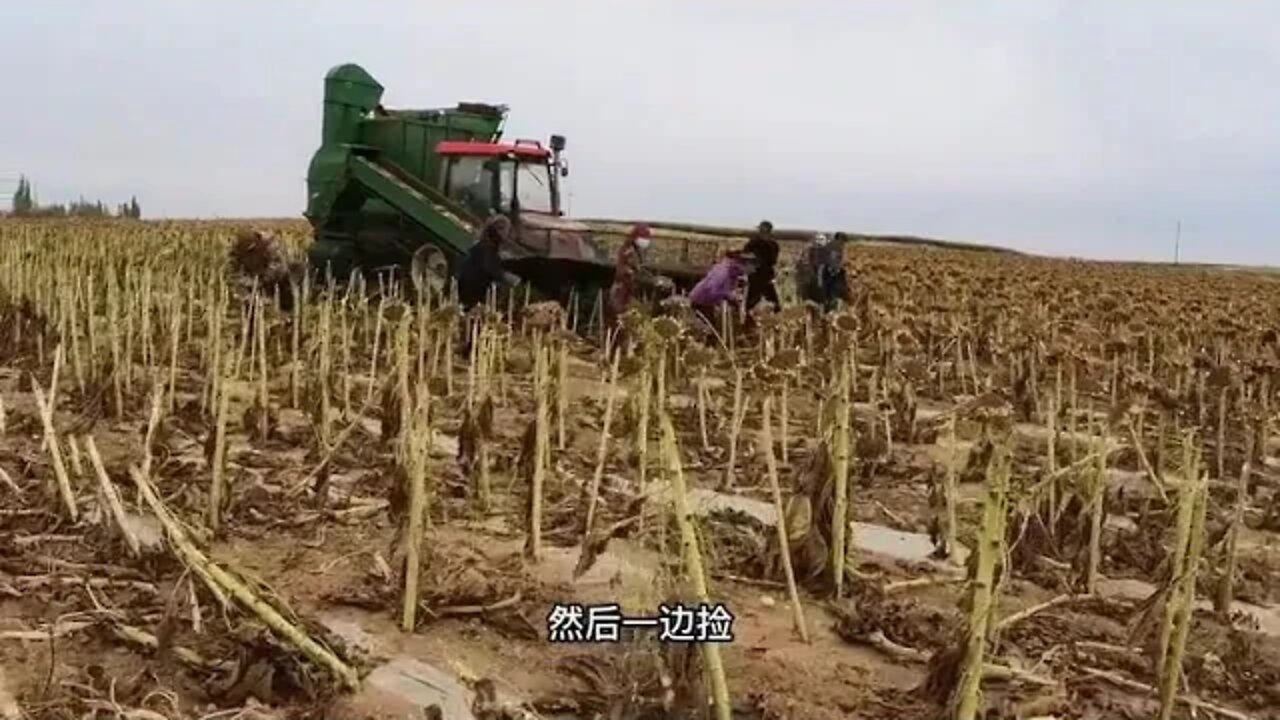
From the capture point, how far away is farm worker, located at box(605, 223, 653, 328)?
12.1m

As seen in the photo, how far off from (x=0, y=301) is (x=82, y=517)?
7.69 meters

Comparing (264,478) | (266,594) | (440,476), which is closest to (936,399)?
(440,476)

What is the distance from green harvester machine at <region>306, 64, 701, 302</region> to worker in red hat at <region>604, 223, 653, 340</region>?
3.96 feet

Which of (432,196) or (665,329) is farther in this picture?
(432,196)

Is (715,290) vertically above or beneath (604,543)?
above

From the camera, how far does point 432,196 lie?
15.3m

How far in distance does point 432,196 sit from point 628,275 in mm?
3970

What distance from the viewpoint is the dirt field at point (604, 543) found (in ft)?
13.2

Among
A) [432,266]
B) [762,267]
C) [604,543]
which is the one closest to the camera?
[604,543]

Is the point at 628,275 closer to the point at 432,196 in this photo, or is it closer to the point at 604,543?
the point at 432,196

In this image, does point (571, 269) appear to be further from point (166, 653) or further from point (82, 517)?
point (166, 653)

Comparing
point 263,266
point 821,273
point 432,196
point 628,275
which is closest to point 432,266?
point 432,196

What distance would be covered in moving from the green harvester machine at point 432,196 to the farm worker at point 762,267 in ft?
2.45

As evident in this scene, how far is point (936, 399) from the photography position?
1077cm
